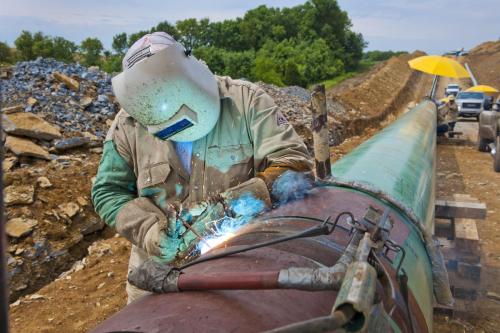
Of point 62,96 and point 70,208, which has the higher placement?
point 62,96

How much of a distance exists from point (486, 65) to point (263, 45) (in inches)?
754

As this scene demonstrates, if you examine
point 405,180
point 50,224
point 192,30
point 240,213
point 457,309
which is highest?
point 192,30

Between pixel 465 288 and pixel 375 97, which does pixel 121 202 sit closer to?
pixel 465 288

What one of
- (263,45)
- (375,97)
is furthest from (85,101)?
(263,45)

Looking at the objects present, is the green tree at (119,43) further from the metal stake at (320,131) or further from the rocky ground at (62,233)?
the metal stake at (320,131)

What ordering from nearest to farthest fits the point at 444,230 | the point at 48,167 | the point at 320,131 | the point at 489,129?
the point at 320,131, the point at 444,230, the point at 48,167, the point at 489,129

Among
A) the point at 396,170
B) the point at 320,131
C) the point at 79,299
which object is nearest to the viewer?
the point at 320,131

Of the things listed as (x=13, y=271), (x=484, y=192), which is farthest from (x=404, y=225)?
(x=484, y=192)

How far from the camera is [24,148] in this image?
24.6 ft

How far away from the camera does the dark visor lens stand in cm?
223

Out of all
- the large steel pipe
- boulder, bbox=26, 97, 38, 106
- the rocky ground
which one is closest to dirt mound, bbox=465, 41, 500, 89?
the rocky ground

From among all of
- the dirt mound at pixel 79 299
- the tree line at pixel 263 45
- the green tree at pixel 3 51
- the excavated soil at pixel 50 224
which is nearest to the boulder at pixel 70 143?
the excavated soil at pixel 50 224

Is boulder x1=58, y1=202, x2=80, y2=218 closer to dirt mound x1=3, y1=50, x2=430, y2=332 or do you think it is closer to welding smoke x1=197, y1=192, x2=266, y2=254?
dirt mound x1=3, y1=50, x2=430, y2=332

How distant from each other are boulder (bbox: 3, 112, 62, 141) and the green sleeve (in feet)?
19.4
